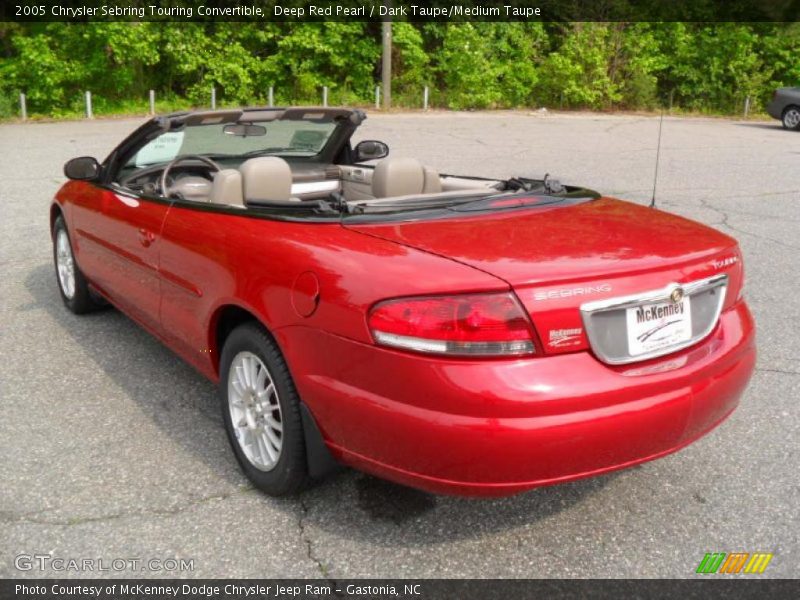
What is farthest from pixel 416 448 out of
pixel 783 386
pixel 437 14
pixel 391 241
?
pixel 437 14

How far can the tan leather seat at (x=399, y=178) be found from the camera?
3811 millimetres

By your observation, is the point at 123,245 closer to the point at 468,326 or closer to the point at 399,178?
the point at 399,178

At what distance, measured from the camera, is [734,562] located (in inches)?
106

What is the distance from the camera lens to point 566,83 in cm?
3050

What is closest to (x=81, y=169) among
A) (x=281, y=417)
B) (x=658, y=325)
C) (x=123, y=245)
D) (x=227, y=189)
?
(x=123, y=245)

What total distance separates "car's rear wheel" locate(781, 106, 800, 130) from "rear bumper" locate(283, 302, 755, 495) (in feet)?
74.1

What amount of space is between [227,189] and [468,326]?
1597 mm

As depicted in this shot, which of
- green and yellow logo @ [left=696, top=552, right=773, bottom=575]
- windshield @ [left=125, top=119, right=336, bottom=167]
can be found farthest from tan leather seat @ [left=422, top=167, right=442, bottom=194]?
green and yellow logo @ [left=696, top=552, right=773, bottom=575]

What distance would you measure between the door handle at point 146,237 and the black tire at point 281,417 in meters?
0.85

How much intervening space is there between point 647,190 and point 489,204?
27.7 feet

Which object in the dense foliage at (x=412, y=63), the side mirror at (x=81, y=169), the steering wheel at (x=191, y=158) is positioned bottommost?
the side mirror at (x=81, y=169)

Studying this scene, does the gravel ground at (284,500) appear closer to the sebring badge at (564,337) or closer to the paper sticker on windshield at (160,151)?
the sebring badge at (564,337)

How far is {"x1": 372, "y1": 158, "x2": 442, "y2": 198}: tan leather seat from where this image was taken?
3.81m
